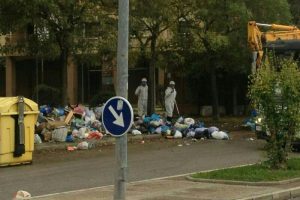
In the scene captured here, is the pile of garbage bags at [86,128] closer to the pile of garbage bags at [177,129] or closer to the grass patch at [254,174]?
the pile of garbage bags at [177,129]

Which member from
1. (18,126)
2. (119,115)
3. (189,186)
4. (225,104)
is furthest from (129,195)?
(225,104)

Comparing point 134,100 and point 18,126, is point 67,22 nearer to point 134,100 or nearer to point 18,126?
point 18,126

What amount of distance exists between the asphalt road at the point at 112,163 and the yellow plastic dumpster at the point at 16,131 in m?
0.26

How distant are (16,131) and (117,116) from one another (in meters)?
6.77

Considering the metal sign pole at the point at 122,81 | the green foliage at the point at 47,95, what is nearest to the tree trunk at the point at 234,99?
the green foliage at the point at 47,95

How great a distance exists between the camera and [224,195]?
1041 centimetres

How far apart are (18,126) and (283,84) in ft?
20.3

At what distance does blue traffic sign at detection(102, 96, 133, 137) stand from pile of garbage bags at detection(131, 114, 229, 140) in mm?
12178

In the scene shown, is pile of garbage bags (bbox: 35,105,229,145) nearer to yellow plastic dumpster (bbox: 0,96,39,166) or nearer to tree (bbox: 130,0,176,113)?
yellow plastic dumpster (bbox: 0,96,39,166)

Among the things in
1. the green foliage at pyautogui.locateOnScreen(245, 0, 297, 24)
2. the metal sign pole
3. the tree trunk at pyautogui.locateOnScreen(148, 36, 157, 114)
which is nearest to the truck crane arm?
the green foliage at pyautogui.locateOnScreen(245, 0, 297, 24)

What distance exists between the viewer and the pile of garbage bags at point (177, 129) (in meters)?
21.2

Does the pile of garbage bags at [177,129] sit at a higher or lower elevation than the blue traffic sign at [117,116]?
lower

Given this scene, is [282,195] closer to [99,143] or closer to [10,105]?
[10,105]

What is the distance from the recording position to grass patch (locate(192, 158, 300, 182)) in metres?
12.0
